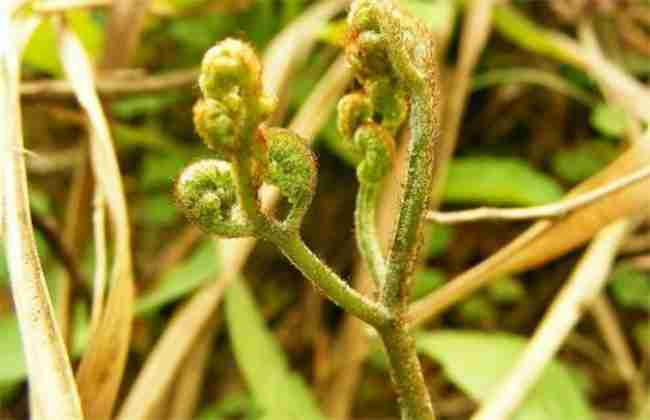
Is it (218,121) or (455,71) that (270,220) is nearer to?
(218,121)

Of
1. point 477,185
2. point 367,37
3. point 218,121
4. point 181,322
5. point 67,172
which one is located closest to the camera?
point 218,121

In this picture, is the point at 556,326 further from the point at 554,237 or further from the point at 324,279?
the point at 324,279

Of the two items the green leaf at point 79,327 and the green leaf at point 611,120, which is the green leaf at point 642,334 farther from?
the green leaf at point 79,327

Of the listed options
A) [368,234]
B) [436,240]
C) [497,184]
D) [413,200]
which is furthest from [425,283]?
[413,200]

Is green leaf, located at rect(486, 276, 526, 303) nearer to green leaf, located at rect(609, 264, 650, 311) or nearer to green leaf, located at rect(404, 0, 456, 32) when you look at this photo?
green leaf, located at rect(609, 264, 650, 311)

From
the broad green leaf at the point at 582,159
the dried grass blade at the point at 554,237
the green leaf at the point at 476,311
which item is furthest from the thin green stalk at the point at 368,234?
the broad green leaf at the point at 582,159

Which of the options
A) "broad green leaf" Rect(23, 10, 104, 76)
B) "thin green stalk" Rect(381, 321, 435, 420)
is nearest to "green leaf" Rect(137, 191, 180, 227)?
"broad green leaf" Rect(23, 10, 104, 76)

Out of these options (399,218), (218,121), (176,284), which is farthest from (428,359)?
(218,121)
